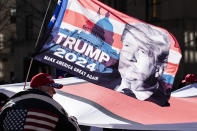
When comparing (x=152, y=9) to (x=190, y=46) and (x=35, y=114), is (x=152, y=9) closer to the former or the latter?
Answer: (x=190, y=46)

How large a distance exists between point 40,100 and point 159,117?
2.73m

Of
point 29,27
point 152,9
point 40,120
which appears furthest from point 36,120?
point 29,27

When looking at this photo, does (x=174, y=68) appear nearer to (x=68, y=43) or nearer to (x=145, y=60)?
(x=145, y=60)

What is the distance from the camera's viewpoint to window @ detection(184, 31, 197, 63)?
28.5 meters

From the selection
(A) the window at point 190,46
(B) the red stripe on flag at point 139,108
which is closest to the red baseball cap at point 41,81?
(B) the red stripe on flag at point 139,108

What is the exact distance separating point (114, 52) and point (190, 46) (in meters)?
22.9

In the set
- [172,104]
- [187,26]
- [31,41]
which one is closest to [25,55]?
[31,41]

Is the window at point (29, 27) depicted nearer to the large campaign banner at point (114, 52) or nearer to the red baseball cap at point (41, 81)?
the large campaign banner at point (114, 52)

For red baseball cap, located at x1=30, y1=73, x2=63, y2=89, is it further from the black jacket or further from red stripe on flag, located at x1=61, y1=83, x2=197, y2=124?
red stripe on flag, located at x1=61, y1=83, x2=197, y2=124

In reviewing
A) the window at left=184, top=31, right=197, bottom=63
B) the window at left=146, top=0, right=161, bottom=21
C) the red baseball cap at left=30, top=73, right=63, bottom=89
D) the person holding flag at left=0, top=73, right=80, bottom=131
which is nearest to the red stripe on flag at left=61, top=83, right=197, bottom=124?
the red baseball cap at left=30, top=73, right=63, bottom=89

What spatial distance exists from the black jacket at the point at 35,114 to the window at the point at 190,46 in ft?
81.8

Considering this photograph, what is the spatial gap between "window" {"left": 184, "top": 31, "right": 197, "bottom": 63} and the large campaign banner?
74.3 ft

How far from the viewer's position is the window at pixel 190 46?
28516 mm

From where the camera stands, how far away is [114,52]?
6.37 m
